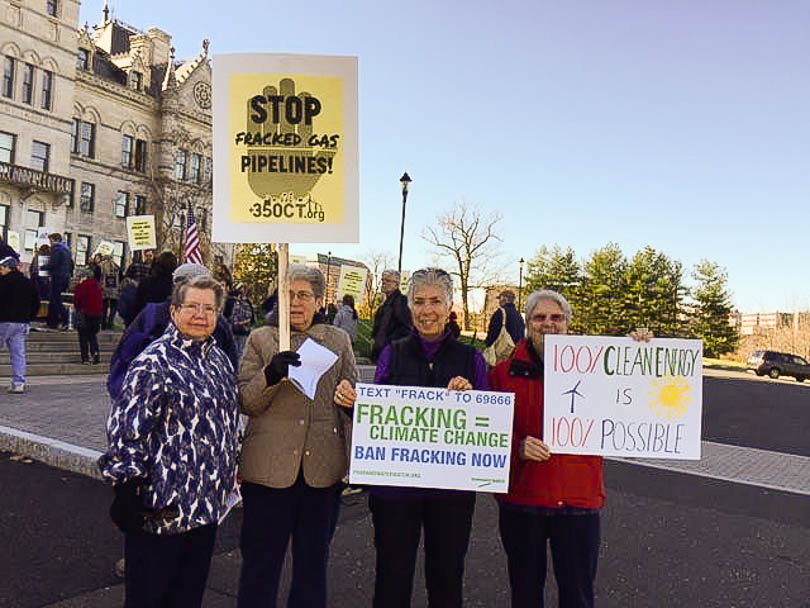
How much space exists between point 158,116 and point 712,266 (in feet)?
184

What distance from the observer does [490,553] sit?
17.7 ft

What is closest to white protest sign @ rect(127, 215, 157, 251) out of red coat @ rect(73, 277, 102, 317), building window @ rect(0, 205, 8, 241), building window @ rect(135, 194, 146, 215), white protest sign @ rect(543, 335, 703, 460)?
red coat @ rect(73, 277, 102, 317)

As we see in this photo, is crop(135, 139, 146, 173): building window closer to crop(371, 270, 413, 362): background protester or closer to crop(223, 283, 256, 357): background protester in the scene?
crop(223, 283, 256, 357): background protester

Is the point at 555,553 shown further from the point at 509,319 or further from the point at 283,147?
the point at 509,319

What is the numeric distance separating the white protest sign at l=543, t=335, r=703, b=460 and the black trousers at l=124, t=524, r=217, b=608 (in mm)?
1738

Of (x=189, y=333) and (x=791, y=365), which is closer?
(x=189, y=333)

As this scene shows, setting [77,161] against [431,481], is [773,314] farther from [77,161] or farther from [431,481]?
[431,481]

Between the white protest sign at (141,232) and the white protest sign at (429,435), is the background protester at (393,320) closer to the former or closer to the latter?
the white protest sign at (429,435)

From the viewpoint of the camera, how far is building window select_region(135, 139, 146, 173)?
47906mm

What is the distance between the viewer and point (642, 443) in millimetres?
3445

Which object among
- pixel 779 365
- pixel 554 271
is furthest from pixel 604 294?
pixel 779 365

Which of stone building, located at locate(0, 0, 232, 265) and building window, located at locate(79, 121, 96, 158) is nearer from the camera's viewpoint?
stone building, located at locate(0, 0, 232, 265)

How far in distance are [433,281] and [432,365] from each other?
0.40 metres

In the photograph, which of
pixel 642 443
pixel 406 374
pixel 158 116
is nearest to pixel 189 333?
pixel 406 374
